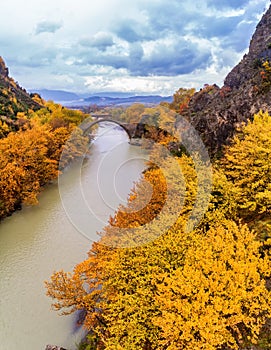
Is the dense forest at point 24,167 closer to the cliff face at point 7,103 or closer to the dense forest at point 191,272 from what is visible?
the dense forest at point 191,272

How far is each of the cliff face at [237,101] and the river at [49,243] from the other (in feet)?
35.5

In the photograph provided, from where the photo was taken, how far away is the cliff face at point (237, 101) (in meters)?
30.0

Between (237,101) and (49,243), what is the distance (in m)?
25.2

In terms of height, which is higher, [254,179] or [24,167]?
[24,167]

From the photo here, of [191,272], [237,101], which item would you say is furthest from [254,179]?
[237,101]

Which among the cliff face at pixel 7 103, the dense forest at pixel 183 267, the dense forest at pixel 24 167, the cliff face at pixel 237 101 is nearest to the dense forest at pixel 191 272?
the dense forest at pixel 183 267

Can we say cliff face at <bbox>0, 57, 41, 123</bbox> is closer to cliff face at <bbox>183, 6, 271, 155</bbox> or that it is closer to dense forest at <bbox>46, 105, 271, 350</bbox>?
cliff face at <bbox>183, 6, 271, 155</bbox>

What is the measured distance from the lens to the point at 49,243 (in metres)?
22.6

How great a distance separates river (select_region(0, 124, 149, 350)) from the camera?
1501 centimetres

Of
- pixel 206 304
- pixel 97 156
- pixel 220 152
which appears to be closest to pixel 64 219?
pixel 220 152

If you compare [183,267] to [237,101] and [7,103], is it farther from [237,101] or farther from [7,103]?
[7,103]

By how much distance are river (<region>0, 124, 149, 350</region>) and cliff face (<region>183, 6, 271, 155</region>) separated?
10.8m

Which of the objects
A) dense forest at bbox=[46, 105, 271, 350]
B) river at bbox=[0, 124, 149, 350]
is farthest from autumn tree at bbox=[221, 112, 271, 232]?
river at bbox=[0, 124, 149, 350]

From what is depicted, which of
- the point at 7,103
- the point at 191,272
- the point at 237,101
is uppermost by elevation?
the point at 7,103
